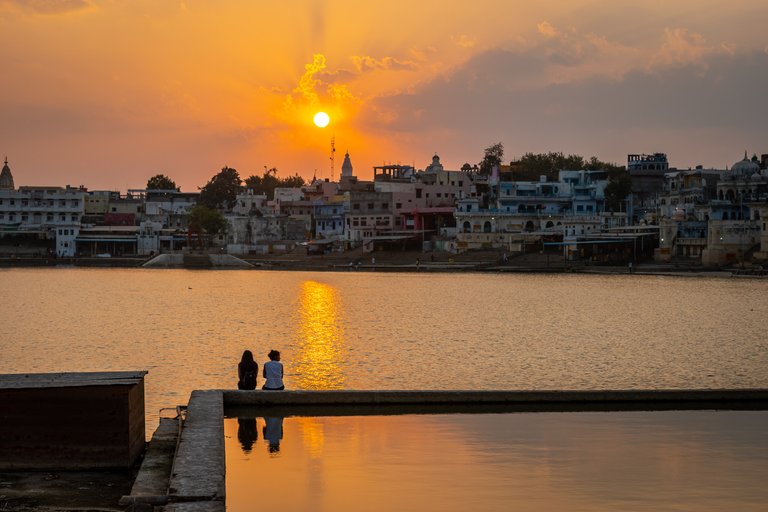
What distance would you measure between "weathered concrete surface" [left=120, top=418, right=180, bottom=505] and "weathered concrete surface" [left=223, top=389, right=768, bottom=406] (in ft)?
7.86

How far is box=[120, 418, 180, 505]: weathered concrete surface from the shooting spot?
36.0ft

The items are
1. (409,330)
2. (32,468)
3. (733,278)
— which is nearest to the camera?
(32,468)

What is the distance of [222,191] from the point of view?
143m

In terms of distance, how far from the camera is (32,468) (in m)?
12.5

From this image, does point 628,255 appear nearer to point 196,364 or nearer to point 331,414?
point 196,364

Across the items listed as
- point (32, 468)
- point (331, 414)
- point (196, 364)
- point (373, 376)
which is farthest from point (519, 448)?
point (196, 364)

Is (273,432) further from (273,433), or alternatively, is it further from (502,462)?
(502,462)

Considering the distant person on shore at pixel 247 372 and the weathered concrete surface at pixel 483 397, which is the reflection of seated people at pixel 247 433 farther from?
the distant person on shore at pixel 247 372

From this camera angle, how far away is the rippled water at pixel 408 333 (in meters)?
26.2

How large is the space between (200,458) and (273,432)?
357cm

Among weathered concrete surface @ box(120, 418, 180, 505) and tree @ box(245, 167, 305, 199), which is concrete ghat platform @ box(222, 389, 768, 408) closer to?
weathered concrete surface @ box(120, 418, 180, 505)

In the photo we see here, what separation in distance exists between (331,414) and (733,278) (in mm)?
61486

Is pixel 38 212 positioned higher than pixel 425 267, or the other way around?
pixel 38 212

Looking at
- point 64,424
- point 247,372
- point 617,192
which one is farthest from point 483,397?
point 617,192
